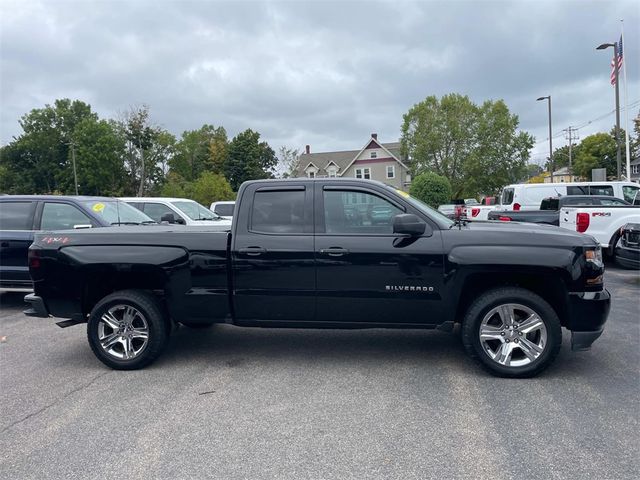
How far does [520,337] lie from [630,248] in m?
4.94

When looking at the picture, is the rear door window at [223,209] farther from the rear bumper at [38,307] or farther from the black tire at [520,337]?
the black tire at [520,337]

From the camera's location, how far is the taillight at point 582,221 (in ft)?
35.0

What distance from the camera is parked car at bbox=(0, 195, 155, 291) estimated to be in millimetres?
7426

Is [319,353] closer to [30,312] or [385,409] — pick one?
[385,409]

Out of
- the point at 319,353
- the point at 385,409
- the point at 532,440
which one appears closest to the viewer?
the point at 532,440

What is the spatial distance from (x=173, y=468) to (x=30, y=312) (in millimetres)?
3013

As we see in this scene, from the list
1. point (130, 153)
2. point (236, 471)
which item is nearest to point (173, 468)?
point (236, 471)

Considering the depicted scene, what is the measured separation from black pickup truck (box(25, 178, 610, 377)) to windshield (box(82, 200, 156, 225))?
2.85m

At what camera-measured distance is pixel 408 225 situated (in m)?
4.35

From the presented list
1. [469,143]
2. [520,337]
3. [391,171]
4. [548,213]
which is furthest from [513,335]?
[391,171]

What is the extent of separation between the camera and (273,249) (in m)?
4.74

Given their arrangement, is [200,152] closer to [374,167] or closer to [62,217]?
[374,167]

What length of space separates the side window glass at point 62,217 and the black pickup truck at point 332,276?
8.95 feet

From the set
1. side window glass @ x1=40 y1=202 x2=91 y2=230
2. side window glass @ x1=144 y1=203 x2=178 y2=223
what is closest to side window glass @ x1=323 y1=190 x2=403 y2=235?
side window glass @ x1=40 y1=202 x2=91 y2=230
